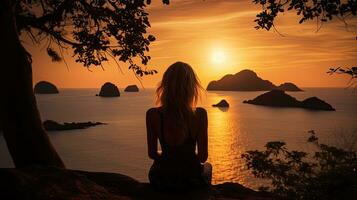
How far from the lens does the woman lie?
4.23 meters

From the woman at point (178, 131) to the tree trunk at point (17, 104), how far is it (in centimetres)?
370

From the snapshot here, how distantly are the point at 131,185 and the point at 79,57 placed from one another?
5.82 metres

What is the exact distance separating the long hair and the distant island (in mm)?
146765

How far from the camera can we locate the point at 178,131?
4.32m

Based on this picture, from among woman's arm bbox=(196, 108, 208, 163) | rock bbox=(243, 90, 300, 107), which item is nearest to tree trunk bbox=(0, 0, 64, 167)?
woman's arm bbox=(196, 108, 208, 163)

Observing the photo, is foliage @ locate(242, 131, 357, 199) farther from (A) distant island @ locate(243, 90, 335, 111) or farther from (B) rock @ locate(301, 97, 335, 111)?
(B) rock @ locate(301, 97, 335, 111)

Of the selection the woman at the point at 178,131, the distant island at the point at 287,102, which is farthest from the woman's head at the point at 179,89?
the distant island at the point at 287,102

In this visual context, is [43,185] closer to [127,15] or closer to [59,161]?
[59,161]

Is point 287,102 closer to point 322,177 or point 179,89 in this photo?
point 322,177

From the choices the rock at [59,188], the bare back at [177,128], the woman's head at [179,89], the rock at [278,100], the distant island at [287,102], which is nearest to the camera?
the woman's head at [179,89]

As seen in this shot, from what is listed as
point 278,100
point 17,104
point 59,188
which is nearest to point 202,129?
point 59,188

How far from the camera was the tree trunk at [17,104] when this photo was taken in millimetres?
7012

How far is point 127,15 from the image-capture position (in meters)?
9.73

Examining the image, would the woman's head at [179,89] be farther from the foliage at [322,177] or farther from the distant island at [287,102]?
the distant island at [287,102]
